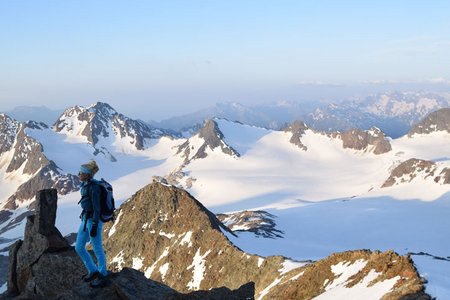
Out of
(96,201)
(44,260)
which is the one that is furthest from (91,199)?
(44,260)

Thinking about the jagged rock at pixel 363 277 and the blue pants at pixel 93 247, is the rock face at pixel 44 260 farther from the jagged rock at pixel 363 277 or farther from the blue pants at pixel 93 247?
the jagged rock at pixel 363 277

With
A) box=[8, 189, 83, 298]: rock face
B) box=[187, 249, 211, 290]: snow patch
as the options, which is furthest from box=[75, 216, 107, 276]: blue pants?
box=[187, 249, 211, 290]: snow patch

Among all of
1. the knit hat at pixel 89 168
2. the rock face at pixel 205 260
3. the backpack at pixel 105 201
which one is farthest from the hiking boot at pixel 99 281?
the rock face at pixel 205 260

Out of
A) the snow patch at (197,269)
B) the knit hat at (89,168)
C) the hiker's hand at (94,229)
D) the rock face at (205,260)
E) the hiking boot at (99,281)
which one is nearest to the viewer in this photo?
the hiker's hand at (94,229)

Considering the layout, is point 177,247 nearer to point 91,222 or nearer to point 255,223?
point 255,223

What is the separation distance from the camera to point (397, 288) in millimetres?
19141

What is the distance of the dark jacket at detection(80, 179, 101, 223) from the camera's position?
12930 millimetres

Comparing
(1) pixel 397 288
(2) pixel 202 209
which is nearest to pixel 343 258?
(1) pixel 397 288

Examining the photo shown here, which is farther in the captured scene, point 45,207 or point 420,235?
point 420,235

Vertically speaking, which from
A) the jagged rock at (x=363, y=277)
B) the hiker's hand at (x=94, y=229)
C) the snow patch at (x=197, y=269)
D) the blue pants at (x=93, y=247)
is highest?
the hiker's hand at (x=94, y=229)

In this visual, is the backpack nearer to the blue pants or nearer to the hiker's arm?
the hiker's arm

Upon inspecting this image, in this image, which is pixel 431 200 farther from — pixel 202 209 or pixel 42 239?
pixel 42 239

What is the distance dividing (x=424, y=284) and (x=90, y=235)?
13460mm

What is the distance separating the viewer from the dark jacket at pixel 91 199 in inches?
509
